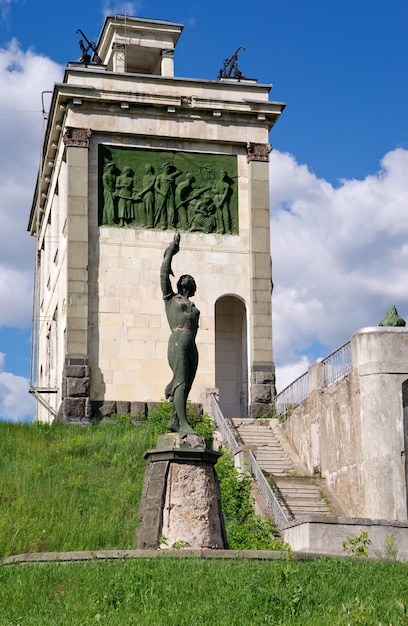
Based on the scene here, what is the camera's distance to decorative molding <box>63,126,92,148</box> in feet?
112

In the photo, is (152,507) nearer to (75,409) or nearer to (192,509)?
(192,509)

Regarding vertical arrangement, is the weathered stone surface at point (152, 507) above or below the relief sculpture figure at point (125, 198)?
below

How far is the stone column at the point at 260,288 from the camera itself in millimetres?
34000

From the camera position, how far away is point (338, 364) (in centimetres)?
2719

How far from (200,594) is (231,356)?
24081mm

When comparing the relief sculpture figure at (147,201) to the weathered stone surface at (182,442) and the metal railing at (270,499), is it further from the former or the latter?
the weathered stone surface at (182,442)

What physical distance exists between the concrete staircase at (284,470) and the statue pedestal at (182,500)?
22.9 feet

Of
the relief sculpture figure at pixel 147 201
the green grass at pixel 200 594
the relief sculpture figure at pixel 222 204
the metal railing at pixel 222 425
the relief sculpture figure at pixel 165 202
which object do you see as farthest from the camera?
the relief sculpture figure at pixel 222 204

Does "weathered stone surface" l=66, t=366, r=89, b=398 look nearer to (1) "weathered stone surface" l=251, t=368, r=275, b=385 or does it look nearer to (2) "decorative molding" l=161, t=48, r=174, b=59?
(1) "weathered stone surface" l=251, t=368, r=275, b=385

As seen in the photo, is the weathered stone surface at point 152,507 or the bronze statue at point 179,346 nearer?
the weathered stone surface at point 152,507

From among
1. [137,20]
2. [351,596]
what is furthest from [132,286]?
[351,596]

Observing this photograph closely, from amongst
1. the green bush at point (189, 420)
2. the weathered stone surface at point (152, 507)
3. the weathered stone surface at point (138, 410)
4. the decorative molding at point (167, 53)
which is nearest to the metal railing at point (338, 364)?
the green bush at point (189, 420)

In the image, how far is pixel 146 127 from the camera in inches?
1383

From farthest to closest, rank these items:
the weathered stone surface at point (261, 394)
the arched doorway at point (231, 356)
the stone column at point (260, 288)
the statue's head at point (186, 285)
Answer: the arched doorway at point (231, 356), the stone column at point (260, 288), the weathered stone surface at point (261, 394), the statue's head at point (186, 285)
